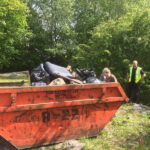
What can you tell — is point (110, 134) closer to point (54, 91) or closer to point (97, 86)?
point (97, 86)

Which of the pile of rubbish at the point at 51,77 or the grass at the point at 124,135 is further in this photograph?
the pile of rubbish at the point at 51,77

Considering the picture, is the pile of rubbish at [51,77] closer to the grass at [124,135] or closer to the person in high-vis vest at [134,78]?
the grass at [124,135]

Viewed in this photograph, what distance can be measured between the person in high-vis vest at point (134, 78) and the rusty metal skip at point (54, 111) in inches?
98.9

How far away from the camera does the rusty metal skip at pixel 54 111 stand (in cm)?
317

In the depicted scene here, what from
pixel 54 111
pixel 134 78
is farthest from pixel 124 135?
pixel 134 78

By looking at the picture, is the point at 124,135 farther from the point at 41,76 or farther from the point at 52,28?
the point at 52,28

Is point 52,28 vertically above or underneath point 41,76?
above

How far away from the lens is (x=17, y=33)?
1558 centimetres

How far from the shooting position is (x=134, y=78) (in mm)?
6465

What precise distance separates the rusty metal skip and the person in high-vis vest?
8.24 ft

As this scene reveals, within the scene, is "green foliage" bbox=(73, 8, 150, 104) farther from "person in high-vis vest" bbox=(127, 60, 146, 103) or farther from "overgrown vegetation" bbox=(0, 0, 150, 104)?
"person in high-vis vest" bbox=(127, 60, 146, 103)

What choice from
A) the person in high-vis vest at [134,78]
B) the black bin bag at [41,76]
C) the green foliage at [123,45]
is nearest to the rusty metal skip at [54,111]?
the black bin bag at [41,76]

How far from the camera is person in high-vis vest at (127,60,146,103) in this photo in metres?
6.34

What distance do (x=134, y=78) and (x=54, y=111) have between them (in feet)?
12.4
